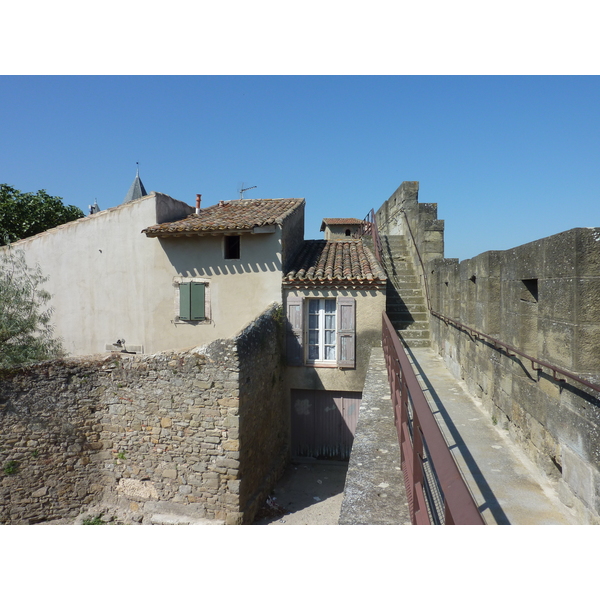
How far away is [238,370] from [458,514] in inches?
Result: 269

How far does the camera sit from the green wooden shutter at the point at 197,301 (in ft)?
37.3

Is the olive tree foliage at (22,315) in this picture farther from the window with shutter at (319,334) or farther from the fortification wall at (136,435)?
the window with shutter at (319,334)

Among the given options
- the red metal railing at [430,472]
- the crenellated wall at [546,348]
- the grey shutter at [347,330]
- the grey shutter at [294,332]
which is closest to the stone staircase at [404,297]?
the grey shutter at [347,330]

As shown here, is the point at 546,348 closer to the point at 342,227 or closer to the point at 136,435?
the point at 136,435

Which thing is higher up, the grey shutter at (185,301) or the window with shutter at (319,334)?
the grey shutter at (185,301)

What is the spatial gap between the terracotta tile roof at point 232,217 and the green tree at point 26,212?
1036 cm

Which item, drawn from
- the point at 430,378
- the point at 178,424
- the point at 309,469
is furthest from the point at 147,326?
the point at 430,378

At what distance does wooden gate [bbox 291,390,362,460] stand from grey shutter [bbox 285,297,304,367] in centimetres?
103

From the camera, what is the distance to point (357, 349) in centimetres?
1054

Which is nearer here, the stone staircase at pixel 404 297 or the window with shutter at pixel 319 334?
the stone staircase at pixel 404 297

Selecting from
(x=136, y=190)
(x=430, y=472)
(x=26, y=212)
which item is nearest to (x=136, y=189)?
(x=136, y=190)

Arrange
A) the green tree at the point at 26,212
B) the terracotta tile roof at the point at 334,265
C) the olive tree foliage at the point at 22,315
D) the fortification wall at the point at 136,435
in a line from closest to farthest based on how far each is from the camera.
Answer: the fortification wall at the point at 136,435
the olive tree foliage at the point at 22,315
the terracotta tile roof at the point at 334,265
the green tree at the point at 26,212

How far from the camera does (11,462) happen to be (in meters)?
8.26

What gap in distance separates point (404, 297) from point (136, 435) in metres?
7.53
